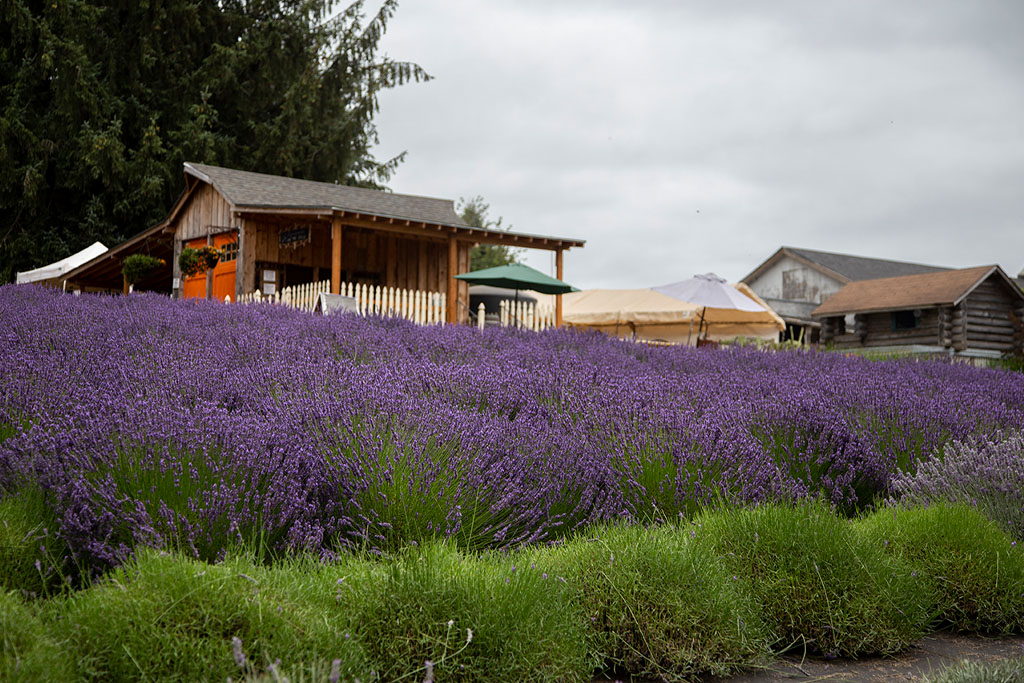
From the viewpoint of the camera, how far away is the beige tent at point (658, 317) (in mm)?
20703

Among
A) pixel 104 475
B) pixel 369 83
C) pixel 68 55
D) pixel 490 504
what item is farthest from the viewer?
pixel 369 83

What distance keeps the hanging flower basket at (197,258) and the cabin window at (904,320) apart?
23575 millimetres

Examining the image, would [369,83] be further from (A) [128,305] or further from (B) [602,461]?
(B) [602,461]

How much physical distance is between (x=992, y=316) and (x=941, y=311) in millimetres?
2319

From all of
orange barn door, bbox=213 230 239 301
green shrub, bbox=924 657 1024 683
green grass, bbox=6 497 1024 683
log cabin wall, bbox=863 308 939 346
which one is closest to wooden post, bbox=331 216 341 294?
orange barn door, bbox=213 230 239 301

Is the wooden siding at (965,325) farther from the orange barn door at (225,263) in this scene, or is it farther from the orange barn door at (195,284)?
the orange barn door at (195,284)

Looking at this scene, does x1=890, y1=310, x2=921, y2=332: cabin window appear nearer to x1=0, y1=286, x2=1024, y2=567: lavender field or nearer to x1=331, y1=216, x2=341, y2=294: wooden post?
x1=331, y1=216, x2=341, y2=294: wooden post

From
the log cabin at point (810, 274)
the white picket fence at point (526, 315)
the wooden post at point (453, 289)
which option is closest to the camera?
the white picket fence at point (526, 315)

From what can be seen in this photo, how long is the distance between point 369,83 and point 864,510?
1071 inches

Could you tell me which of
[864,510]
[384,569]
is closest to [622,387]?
[864,510]

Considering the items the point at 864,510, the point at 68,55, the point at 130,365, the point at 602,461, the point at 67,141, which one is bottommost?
the point at 864,510

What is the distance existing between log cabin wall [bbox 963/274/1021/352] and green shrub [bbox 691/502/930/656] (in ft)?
93.9

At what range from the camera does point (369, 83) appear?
29344mm

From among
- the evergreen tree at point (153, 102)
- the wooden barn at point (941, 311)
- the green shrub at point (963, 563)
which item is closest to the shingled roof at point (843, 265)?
the wooden barn at point (941, 311)
